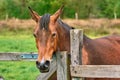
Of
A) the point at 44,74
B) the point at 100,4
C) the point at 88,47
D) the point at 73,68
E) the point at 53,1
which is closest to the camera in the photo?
the point at 73,68

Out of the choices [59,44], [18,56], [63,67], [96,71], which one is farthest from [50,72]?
[18,56]

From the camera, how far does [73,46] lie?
572cm

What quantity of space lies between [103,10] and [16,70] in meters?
54.6

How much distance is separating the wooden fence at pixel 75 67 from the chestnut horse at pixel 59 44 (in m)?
0.18

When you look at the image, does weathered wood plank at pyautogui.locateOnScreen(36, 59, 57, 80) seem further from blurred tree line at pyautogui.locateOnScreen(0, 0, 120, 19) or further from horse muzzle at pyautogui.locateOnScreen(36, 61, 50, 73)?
blurred tree line at pyautogui.locateOnScreen(0, 0, 120, 19)

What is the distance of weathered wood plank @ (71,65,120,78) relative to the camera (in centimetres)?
529

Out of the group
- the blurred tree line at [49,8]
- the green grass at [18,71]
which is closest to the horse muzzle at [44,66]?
the green grass at [18,71]

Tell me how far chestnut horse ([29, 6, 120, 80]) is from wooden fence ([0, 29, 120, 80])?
0.58ft

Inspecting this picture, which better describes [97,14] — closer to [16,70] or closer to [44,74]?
[16,70]

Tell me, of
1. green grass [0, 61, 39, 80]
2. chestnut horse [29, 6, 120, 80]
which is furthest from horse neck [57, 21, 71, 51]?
green grass [0, 61, 39, 80]

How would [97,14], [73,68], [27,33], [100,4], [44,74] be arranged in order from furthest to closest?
[100,4]
[97,14]
[27,33]
[44,74]
[73,68]

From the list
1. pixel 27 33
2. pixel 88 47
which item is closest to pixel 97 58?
pixel 88 47

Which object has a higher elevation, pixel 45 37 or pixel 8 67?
pixel 45 37

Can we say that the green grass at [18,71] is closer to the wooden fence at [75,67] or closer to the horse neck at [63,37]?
Result: the horse neck at [63,37]
